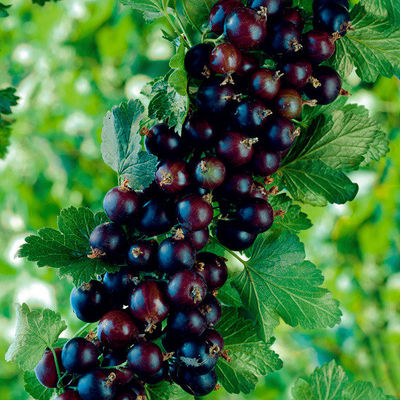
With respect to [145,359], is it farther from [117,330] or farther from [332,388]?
[332,388]

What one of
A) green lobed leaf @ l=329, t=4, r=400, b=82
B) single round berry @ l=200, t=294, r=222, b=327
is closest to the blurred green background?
green lobed leaf @ l=329, t=4, r=400, b=82

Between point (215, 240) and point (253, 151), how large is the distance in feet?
0.43

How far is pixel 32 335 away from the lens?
55 centimetres

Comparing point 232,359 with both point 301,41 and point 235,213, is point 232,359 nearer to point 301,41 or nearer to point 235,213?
point 235,213

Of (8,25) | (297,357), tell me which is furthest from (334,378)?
(8,25)

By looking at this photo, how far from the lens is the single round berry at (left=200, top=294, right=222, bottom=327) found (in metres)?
0.54

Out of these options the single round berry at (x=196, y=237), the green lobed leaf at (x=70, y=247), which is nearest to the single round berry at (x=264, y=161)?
the single round berry at (x=196, y=237)

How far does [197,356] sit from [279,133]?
0.89 ft

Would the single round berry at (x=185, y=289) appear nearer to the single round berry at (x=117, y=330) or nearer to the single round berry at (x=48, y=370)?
the single round berry at (x=117, y=330)

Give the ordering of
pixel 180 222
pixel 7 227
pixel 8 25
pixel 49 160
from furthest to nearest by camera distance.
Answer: pixel 7 227, pixel 8 25, pixel 49 160, pixel 180 222

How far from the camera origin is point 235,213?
57 centimetres

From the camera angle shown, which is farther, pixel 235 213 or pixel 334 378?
pixel 334 378

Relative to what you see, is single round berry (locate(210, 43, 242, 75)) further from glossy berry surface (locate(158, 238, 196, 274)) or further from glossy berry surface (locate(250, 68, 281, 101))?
glossy berry surface (locate(158, 238, 196, 274))

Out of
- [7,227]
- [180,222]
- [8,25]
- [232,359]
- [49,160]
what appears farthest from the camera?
[7,227]
